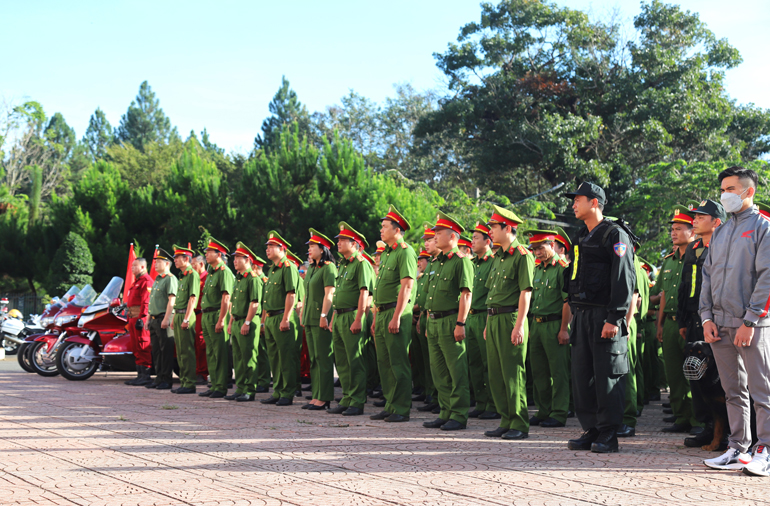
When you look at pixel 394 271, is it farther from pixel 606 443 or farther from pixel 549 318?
pixel 606 443

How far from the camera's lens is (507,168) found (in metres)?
31.4

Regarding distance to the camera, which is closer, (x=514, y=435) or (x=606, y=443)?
(x=606, y=443)

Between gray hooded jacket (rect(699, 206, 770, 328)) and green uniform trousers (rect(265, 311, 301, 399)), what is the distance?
213 inches

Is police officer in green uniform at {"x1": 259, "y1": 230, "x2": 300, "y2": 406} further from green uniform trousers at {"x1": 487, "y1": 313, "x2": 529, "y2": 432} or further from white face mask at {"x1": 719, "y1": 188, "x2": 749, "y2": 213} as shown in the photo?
white face mask at {"x1": 719, "y1": 188, "x2": 749, "y2": 213}

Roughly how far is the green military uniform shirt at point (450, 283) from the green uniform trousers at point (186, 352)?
185 inches

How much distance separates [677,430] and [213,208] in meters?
24.8

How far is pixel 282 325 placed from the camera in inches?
363

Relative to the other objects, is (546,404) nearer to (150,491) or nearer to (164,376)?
(150,491)

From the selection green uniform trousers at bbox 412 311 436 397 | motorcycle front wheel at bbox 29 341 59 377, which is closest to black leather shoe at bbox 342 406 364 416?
green uniform trousers at bbox 412 311 436 397

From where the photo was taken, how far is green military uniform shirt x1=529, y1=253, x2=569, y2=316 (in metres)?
7.91

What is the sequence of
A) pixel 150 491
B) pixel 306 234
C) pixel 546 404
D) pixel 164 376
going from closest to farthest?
1. pixel 150 491
2. pixel 546 404
3. pixel 164 376
4. pixel 306 234

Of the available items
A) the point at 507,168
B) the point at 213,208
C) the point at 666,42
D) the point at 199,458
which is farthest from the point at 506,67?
the point at 199,458

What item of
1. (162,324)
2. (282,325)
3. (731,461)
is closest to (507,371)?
(731,461)

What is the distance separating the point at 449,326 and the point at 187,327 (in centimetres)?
485
